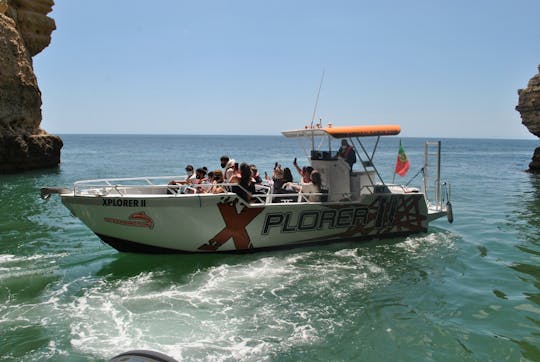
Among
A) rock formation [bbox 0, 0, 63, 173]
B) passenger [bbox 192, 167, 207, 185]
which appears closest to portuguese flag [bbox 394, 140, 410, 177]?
passenger [bbox 192, 167, 207, 185]

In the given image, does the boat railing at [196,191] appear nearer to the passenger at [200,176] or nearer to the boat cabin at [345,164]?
the boat cabin at [345,164]

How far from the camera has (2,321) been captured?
7.24 metres

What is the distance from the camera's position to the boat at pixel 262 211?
987cm

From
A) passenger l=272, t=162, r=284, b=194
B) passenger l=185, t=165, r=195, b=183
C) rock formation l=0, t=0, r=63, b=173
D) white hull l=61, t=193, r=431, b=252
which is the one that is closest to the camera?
white hull l=61, t=193, r=431, b=252

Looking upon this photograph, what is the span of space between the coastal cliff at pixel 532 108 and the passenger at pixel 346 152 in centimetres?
3145

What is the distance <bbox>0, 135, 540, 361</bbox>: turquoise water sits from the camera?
21.6ft

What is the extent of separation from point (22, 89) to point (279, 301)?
32.1 metres

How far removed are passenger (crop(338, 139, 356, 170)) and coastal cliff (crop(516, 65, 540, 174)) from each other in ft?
103

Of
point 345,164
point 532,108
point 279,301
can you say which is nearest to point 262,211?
point 345,164

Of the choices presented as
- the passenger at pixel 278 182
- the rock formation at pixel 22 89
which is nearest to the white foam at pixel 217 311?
the passenger at pixel 278 182

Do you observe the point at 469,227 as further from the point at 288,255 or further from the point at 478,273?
the point at 288,255

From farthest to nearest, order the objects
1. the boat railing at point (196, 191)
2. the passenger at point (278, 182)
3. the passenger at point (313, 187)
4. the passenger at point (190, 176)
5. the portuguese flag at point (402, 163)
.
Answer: the portuguese flag at point (402, 163), the passenger at point (190, 176), the passenger at point (278, 182), the passenger at point (313, 187), the boat railing at point (196, 191)

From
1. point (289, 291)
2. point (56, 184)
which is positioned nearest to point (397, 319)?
point (289, 291)

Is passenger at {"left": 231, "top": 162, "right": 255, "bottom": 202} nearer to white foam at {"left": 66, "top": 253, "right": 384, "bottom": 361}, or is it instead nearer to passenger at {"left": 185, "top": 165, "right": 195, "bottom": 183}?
white foam at {"left": 66, "top": 253, "right": 384, "bottom": 361}
